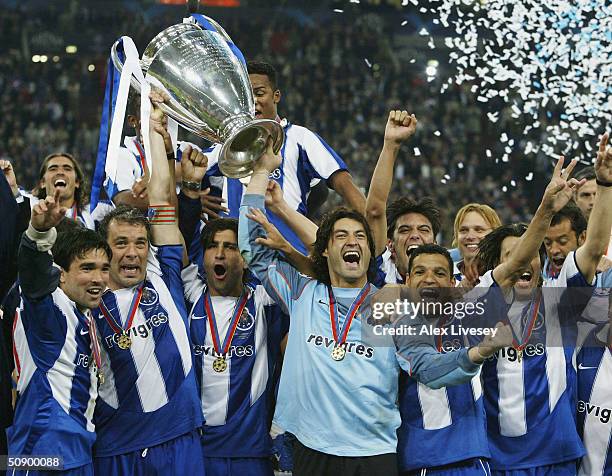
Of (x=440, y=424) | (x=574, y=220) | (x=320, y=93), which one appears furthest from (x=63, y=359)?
(x=320, y=93)

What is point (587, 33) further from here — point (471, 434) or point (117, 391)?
point (117, 391)

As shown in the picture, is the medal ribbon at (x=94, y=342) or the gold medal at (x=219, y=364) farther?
the gold medal at (x=219, y=364)

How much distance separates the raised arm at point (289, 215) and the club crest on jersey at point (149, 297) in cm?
60

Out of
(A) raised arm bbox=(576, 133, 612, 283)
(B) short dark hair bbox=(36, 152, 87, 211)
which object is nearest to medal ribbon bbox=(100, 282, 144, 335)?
(B) short dark hair bbox=(36, 152, 87, 211)

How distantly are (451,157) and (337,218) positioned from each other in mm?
11799

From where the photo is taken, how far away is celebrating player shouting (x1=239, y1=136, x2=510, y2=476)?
3.74 m

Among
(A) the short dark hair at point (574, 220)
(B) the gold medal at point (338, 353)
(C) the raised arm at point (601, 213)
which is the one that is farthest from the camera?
(A) the short dark hair at point (574, 220)

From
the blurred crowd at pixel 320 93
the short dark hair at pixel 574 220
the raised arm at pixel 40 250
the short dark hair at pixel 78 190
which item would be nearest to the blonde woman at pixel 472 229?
the short dark hair at pixel 574 220

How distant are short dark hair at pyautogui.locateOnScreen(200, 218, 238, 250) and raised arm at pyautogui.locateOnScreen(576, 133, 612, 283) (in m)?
1.44

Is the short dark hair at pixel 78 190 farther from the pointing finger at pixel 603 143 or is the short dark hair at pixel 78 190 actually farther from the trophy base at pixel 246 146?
the pointing finger at pixel 603 143

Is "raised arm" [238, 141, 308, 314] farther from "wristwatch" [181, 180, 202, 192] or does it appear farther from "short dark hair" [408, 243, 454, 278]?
"short dark hair" [408, 243, 454, 278]

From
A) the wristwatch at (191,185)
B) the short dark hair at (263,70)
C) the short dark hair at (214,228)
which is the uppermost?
the short dark hair at (263,70)

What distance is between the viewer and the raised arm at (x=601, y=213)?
3922mm

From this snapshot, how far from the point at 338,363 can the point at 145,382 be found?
0.78 meters
